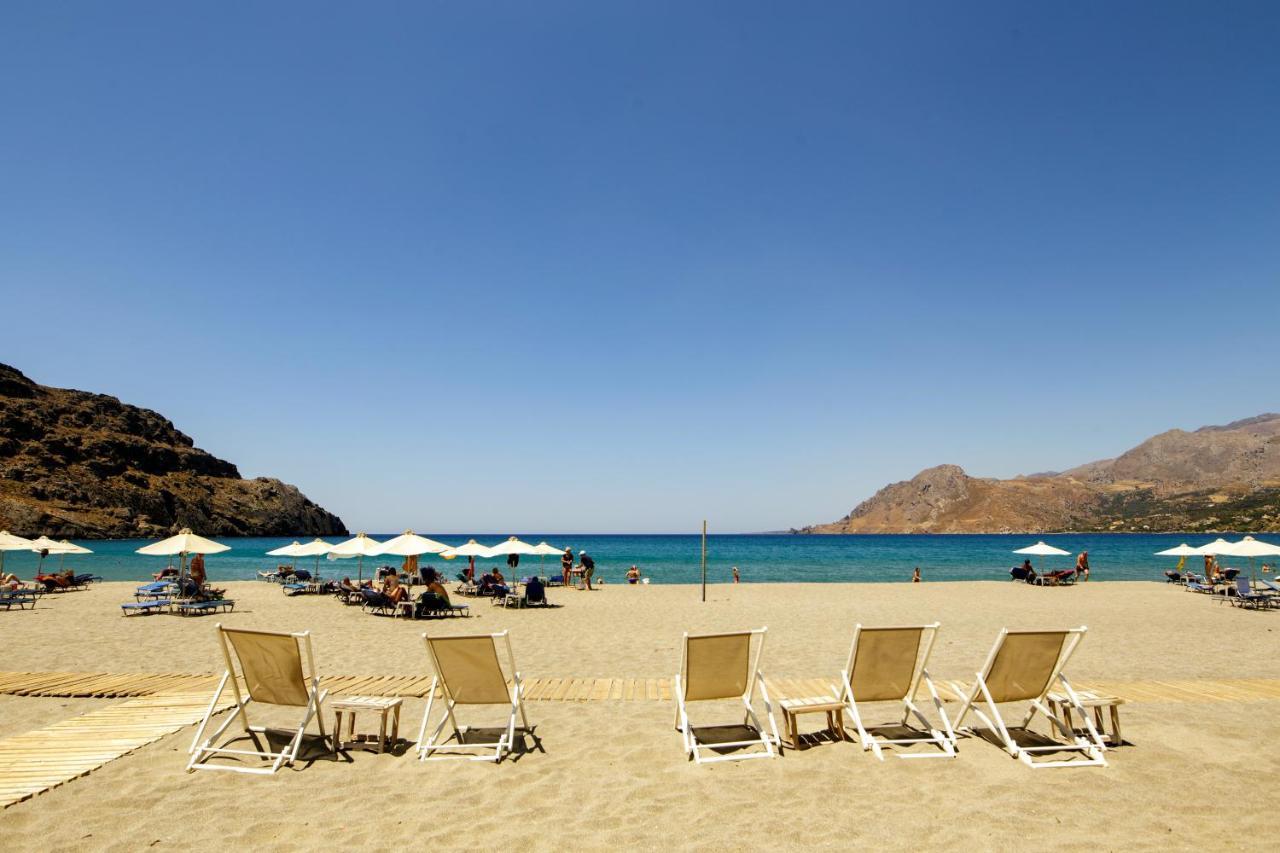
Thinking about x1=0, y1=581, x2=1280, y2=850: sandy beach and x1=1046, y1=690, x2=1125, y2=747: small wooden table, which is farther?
x1=1046, y1=690, x2=1125, y2=747: small wooden table

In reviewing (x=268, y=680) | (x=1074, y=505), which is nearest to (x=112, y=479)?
(x=268, y=680)

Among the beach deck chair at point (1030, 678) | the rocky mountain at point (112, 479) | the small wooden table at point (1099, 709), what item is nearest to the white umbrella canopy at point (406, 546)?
the beach deck chair at point (1030, 678)

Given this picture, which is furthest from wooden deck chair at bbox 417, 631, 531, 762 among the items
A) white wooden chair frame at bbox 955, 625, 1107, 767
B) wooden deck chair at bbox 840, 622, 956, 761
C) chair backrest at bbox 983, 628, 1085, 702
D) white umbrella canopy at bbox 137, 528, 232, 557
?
white umbrella canopy at bbox 137, 528, 232, 557

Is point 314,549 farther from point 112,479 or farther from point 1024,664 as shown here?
point 112,479

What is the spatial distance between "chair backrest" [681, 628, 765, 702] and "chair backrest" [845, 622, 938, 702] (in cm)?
83

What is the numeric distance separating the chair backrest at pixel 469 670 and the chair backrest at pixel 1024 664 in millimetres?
3809

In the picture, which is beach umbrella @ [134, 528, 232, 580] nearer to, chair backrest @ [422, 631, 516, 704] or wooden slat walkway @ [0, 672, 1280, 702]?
wooden slat walkway @ [0, 672, 1280, 702]

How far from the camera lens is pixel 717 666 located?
5387 millimetres

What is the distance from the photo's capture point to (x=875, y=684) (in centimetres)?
552

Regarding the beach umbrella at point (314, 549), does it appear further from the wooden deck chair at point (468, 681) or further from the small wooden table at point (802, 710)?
the small wooden table at point (802, 710)

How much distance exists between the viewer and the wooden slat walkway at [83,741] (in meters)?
4.52

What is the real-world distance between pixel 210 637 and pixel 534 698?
8125 millimetres

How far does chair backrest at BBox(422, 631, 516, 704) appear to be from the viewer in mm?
5273

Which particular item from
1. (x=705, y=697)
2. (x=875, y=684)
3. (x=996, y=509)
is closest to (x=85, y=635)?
(x=705, y=697)
